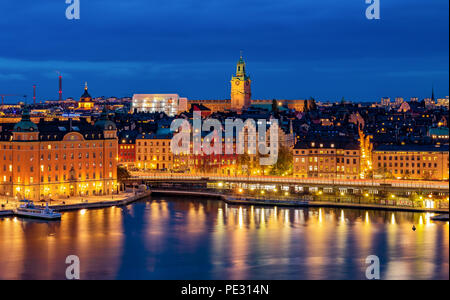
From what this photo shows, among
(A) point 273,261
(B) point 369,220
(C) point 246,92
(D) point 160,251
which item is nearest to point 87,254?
(D) point 160,251

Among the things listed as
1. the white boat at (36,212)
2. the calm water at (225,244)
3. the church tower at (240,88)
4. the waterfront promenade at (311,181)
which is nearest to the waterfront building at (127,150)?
the waterfront promenade at (311,181)

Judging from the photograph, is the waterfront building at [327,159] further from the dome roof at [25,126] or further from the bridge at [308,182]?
the dome roof at [25,126]

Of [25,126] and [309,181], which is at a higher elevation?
[25,126]

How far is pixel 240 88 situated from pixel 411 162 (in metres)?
31.7

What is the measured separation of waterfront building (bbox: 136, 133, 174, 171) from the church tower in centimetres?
2602

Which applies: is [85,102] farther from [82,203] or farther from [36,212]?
[36,212]

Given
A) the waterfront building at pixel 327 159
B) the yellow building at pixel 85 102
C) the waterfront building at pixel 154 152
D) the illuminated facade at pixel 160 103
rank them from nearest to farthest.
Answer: the waterfront building at pixel 327 159 → the waterfront building at pixel 154 152 → the illuminated facade at pixel 160 103 → the yellow building at pixel 85 102

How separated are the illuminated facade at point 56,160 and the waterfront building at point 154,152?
20.8 ft

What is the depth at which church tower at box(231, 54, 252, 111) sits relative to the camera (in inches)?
2501

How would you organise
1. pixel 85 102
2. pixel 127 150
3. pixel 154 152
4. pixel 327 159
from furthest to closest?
pixel 85 102 < pixel 127 150 < pixel 154 152 < pixel 327 159

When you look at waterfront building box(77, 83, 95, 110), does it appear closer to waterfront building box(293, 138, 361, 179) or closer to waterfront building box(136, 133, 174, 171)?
waterfront building box(136, 133, 174, 171)

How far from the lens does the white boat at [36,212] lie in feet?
83.9

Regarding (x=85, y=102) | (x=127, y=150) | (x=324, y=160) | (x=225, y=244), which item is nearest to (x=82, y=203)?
(x=225, y=244)

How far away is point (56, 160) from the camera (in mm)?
28938
